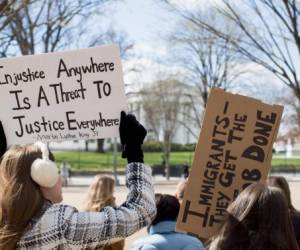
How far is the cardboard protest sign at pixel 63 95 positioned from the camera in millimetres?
2930

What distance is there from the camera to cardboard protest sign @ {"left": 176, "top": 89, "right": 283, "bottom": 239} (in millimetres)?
3750

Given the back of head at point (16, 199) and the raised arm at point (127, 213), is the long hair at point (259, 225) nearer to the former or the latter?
the raised arm at point (127, 213)

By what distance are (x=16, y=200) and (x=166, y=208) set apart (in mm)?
1912

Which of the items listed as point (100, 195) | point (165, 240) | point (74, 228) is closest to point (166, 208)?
point (165, 240)

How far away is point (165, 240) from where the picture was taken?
A: 4090 mm

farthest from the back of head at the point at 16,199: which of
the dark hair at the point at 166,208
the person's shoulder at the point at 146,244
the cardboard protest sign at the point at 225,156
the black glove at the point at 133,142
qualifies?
the dark hair at the point at 166,208

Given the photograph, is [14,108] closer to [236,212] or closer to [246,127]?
[236,212]

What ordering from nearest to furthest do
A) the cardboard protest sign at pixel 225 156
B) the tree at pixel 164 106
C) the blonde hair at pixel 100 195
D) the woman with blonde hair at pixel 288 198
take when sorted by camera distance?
the cardboard protest sign at pixel 225 156
the woman with blonde hair at pixel 288 198
the blonde hair at pixel 100 195
the tree at pixel 164 106

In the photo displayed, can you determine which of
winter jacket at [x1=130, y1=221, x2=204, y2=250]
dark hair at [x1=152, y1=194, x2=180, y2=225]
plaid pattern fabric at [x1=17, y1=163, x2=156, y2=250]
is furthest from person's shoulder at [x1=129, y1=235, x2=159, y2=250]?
plaid pattern fabric at [x1=17, y1=163, x2=156, y2=250]

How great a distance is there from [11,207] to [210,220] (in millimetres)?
1638

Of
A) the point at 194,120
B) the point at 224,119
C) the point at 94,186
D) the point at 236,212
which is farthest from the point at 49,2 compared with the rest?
the point at 194,120

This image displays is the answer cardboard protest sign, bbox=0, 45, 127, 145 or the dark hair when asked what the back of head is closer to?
cardboard protest sign, bbox=0, 45, 127, 145

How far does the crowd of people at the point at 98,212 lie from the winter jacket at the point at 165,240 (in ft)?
4.00

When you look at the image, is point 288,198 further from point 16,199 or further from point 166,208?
point 16,199
